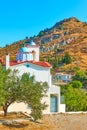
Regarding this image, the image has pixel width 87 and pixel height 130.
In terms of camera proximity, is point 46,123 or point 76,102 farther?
point 76,102

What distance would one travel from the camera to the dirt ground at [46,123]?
132 feet

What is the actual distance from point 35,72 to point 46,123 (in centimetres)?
1033

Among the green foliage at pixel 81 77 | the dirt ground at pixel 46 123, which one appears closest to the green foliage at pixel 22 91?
the dirt ground at pixel 46 123

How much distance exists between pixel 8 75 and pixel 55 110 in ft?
39.3

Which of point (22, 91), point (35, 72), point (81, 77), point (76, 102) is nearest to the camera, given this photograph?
point (22, 91)

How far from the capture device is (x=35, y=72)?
171 ft

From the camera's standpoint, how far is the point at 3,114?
4600cm

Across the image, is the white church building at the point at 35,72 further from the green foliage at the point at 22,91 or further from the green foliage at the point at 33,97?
the green foliage at the point at 33,97

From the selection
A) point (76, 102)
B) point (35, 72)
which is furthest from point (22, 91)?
point (76, 102)

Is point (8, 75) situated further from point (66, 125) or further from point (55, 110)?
A: point (55, 110)

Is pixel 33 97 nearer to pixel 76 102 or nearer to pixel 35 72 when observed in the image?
pixel 35 72

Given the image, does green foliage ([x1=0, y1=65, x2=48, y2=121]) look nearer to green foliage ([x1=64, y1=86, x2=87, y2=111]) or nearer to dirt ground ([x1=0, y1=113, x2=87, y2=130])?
dirt ground ([x1=0, y1=113, x2=87, y2=130])

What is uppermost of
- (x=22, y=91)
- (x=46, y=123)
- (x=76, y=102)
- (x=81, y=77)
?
(x=81, y=77)

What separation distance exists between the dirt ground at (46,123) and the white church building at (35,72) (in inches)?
122
